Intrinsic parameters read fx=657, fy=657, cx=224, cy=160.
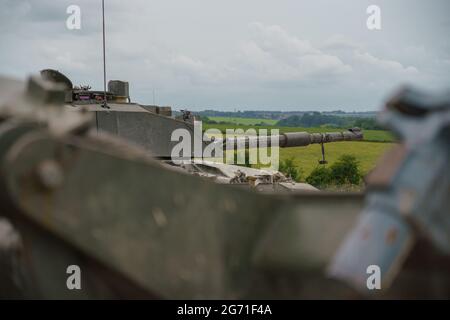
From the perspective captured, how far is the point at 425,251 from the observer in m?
1.99

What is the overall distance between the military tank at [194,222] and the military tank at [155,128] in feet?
25.1

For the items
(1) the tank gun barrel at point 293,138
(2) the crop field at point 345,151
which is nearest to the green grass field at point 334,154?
(2) the crop field at point 345,151

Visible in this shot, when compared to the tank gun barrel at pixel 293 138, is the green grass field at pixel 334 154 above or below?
below

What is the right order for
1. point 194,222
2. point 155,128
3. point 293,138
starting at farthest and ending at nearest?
point 293,138
point 155,128
point 194,222

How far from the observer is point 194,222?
2.39m

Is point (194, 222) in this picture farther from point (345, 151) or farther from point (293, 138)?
point (345, 151)

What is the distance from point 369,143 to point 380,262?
4346 cm

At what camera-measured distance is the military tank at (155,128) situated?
35.0 feet

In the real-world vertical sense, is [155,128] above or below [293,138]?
above

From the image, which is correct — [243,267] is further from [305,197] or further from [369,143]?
[369,143]

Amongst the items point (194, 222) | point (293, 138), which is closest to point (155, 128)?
point (293, 138)

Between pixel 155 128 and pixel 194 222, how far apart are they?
8850 millimetres

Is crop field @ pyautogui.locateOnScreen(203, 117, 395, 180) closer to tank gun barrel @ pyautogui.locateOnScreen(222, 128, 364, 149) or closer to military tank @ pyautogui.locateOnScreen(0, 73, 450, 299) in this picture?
tank gun barrel @ pyautogui.locateOnScreen(222, 128, 364, 149)

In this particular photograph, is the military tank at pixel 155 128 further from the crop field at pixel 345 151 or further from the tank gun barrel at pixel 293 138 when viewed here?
the crop field at pixel 345 151
